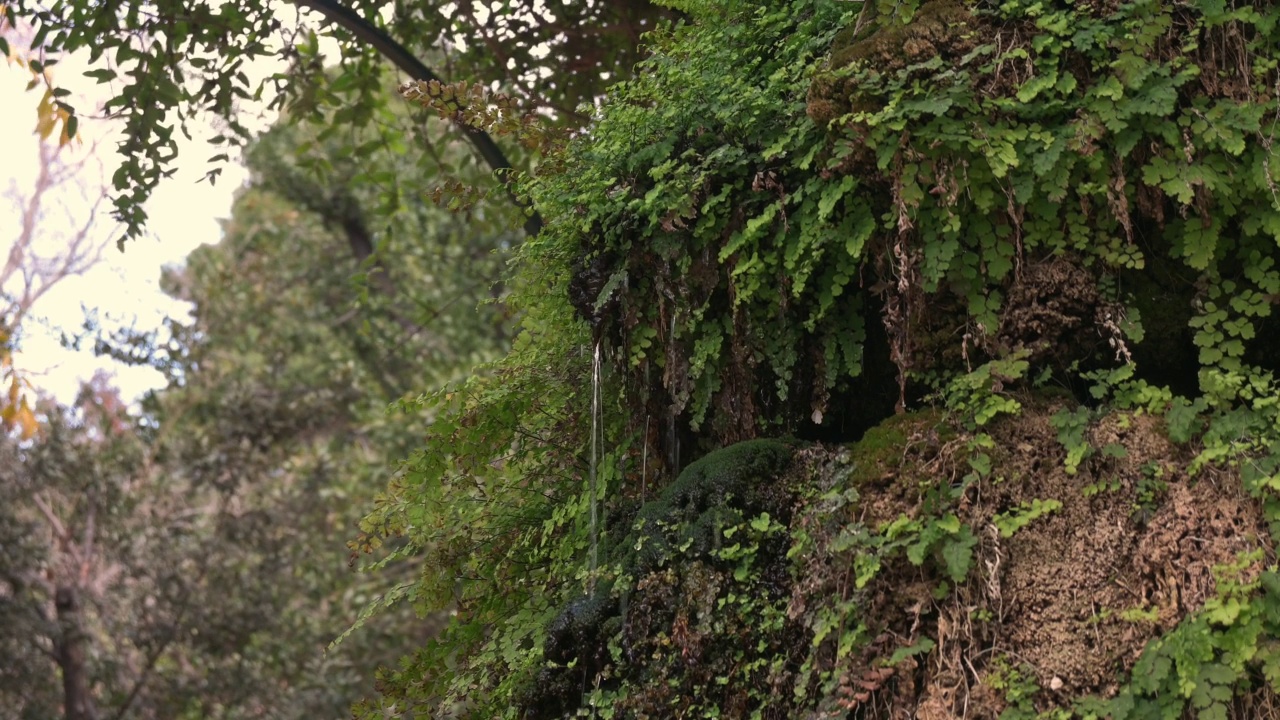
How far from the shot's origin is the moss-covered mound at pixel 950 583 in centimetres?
286

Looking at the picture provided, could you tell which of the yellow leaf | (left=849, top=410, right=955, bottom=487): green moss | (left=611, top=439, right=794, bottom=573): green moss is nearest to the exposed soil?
(left=849, top=410, right=955, bottom=487): green moss

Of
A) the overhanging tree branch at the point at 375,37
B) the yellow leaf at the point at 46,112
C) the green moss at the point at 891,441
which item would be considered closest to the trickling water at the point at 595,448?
the green moss at the point at 891,441

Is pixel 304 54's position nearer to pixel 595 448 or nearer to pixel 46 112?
pixel 46 112

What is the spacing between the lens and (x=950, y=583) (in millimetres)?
3113

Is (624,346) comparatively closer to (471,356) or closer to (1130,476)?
(1130,476)

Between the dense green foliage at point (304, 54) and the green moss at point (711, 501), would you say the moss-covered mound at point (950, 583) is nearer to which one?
the green moss at point (711, 501)

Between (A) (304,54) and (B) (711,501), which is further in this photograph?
(A) (304,54)

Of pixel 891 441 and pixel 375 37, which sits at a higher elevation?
pixel 375 37

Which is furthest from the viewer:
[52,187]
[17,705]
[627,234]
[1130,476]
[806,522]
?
[52,187]

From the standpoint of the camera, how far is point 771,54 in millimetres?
4012

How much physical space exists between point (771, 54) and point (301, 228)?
44.9 ft

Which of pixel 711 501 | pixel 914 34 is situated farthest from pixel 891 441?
pixel 914 34

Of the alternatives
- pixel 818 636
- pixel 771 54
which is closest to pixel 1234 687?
pixel 818 636

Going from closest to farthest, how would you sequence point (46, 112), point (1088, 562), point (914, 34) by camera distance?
1. point (1088, 562)
2. point (914, 34)
3. point (46, 112)
